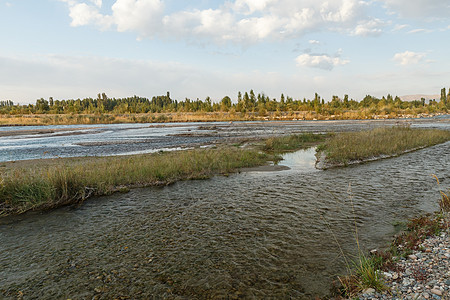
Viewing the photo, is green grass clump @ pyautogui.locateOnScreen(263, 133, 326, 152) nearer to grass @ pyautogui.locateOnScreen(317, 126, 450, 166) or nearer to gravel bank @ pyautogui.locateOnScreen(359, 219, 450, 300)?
grass @ pyautogui.locateOnScreen(317, 126, 450, 166)

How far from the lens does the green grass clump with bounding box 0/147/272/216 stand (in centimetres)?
1065

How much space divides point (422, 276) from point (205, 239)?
543cm

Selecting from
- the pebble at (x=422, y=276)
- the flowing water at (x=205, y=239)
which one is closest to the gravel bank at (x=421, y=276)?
the pebble at (x=422, y=276)

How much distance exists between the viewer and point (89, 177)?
42.7 ft

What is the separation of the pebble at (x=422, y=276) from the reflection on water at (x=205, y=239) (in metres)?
1.21

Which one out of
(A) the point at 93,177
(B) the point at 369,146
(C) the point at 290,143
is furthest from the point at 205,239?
(C) the point at 290,143

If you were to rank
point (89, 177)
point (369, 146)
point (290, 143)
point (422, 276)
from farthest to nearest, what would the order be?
point (290, 143)
point (369, 146)
point (89, 177)
point (422, 276)

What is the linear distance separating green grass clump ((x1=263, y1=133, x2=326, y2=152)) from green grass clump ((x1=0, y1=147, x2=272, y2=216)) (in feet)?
23.3

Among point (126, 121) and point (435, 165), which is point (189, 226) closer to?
point (435, 165)

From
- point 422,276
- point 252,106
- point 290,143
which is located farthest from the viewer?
point 252,106

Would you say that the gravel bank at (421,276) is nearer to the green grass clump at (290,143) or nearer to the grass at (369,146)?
the grass at (369,146)

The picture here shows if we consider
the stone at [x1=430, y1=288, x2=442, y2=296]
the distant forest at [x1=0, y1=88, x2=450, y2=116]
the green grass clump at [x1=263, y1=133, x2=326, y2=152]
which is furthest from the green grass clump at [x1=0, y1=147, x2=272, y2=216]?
the distant forest at [x1=0, y1=88, x2=450, y2=116]

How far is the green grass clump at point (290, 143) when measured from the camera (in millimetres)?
26422

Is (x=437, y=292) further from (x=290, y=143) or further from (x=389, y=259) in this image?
(x=290, y=143)
